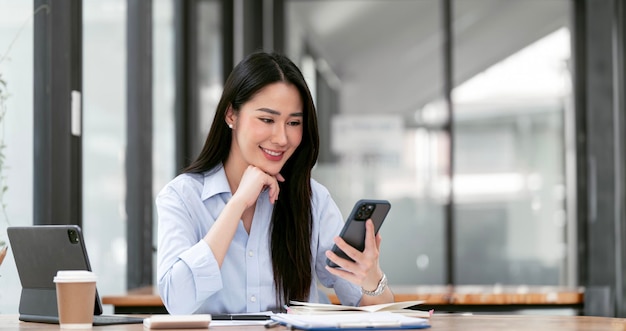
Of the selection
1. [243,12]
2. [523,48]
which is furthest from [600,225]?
[243,12]

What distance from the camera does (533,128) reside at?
6.43 meters

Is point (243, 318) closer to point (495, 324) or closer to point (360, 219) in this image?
point (360, 219)

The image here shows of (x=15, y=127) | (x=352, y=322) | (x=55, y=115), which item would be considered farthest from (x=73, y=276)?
(x=55, y=115)

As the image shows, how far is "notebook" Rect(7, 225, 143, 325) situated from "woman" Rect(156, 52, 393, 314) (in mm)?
277

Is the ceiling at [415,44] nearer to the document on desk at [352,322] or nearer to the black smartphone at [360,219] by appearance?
the black smartphone at [360,219]

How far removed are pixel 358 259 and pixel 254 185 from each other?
382mm

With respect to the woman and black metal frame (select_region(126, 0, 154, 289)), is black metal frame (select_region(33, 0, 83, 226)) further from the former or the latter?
black metal frame (select_region(126, 0, 154, 289))

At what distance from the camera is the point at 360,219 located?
233 cm

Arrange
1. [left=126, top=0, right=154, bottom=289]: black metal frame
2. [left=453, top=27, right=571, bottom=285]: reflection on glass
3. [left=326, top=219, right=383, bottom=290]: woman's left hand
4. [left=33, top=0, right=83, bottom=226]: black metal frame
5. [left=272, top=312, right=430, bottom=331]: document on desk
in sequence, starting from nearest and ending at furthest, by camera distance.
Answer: [left=272, top=312, right=430, bottom=331]: document on desk
[left=326, top=219, right=383, bottom=290]: woman's left hand
[left=33, top=0, right=83, bottom=226]: black metal frame
[left=126, top=0, right=154, bottom=289]: black metal frame
[left=453, top=27, right=571, bottom=285]: reflection on glass

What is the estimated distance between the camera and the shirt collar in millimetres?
2738

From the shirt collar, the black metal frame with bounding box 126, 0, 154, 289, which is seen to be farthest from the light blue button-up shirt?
the black metal frame with bounding box 126, 0, 154, 289

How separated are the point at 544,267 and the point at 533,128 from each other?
2.95ft

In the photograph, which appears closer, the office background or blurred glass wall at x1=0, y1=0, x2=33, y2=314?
Answer: blurred glass wall at x1=0, y1=0, x2=33, y2=314

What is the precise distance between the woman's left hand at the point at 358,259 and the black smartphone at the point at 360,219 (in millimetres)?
12
